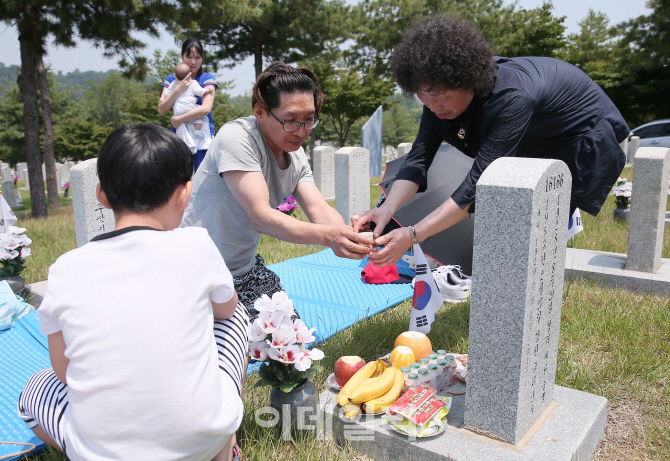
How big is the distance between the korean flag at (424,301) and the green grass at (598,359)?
0.97 feet

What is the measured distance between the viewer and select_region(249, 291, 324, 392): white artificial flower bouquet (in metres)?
1.93

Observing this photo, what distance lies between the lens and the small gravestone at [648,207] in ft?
13.1

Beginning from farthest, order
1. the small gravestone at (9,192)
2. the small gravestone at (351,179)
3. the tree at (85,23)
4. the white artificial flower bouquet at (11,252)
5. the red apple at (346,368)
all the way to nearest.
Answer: the small gravestone at (9,192), the tree at (85,23), the small gravestone at (351,179), the white artificial flower bouquet at (11,252), the red apple at (346,368)

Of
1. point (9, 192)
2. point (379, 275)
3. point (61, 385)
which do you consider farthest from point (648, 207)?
point (9, 192)

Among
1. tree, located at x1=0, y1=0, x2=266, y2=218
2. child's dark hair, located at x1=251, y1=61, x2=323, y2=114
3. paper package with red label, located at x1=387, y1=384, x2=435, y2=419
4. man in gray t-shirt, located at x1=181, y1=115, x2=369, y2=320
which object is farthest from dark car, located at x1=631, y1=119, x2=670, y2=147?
paper package with red label, located at x1=387, y1=384, x2=435, y2=419

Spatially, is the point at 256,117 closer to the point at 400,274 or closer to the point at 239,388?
the point at 239,388

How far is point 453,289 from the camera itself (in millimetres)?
4004

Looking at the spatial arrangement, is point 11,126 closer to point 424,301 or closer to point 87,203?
point 87,203

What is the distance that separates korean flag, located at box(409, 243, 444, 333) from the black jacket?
539mm

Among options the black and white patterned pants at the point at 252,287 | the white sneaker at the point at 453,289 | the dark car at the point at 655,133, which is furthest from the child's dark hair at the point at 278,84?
the dark car at the point at 655,133

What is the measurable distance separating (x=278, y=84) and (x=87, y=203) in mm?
2486

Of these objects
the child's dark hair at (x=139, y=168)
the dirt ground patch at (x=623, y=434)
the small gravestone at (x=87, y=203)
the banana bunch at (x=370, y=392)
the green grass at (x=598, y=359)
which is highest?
the child's dark hair at (x=139, y=168)

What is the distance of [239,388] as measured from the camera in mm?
1731

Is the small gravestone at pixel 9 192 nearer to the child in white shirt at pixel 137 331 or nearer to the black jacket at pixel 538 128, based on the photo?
the black jacket at pixel 538 128
